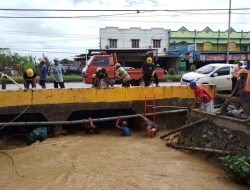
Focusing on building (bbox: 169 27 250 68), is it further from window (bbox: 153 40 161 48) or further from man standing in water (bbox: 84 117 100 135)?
man standing in water (bbox: 84 117 100 135)

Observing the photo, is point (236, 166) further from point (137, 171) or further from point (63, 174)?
point (63, 174)

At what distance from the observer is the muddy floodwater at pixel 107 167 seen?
9062 millimetres

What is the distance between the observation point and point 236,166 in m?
9.10

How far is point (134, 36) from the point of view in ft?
166

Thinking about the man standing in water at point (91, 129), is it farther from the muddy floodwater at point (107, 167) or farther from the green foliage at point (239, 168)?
the green foliage at point (239, 168)

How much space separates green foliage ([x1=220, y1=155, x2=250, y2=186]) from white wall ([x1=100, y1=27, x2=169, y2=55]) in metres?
40.0

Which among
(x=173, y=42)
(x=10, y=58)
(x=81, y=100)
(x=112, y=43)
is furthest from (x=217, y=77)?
(x=10, y=58)

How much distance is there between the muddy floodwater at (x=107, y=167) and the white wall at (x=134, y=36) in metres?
36.9

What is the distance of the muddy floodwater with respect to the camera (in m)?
9.06

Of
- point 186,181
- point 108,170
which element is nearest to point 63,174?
point 108,170

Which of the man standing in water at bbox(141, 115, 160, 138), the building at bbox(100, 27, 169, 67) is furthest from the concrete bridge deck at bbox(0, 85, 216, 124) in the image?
the building at bbox(100, 27, 169, 67)

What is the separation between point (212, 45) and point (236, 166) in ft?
139

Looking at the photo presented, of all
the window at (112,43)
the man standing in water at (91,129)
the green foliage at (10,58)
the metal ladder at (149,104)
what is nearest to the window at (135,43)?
the window at (112,43)

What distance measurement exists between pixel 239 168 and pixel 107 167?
10.9 feet
